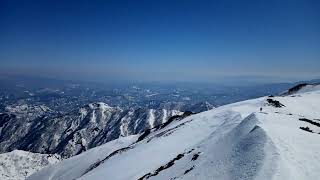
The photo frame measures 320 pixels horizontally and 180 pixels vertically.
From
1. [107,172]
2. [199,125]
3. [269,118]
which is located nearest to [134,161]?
[107,172]

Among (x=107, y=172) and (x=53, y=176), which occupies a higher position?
(x=107, y=172)

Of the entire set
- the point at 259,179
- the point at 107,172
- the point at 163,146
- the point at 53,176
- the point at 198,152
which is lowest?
the point at 53,176

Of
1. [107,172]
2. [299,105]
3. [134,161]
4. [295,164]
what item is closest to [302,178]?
[295,164]

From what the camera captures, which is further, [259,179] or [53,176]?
[53,176]

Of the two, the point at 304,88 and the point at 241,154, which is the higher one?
the point at 304,88

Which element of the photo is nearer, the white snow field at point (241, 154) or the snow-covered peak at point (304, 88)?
the white snow field at point (241, 154)

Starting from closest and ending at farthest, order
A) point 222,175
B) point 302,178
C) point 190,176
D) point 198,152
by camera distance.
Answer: point 302,178, point 222,175, point 190,176, point 198,152

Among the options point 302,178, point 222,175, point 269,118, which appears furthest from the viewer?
point 269,118

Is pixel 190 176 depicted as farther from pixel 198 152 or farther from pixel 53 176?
pixel 53 176

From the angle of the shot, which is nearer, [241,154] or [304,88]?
[241,154]

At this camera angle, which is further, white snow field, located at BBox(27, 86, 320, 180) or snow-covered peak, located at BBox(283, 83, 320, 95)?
snow-covered peak, located at BBox(283, 83, 320, 95)
